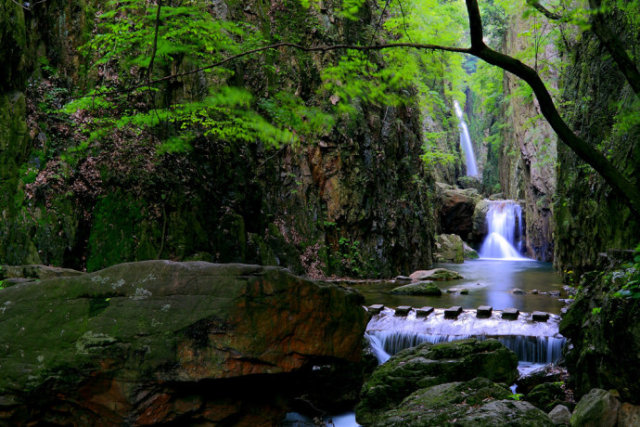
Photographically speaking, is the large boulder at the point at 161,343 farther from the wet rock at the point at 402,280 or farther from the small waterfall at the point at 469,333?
the wet rock at the point at 402,280

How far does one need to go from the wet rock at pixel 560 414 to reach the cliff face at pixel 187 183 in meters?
7.58

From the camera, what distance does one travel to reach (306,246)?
1487 centimetres

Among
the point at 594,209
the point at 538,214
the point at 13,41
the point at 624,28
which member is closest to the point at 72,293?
the point at 13,41

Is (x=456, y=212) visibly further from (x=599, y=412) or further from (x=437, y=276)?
(x=599, y=412)

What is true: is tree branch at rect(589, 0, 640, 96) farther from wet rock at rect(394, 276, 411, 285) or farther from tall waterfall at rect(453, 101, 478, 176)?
tall waterfall at rect(453, 101, 478, 176)

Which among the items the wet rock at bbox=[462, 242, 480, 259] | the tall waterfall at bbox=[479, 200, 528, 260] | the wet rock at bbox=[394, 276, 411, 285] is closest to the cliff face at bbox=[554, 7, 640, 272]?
the wet rock at bbox=[394, 276, 411, 285]

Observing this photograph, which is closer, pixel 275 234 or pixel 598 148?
pixel 598 148

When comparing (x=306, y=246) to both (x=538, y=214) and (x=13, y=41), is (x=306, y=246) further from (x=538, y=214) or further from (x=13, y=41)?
(x=538, y=214)

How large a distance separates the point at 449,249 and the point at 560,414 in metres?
22.3

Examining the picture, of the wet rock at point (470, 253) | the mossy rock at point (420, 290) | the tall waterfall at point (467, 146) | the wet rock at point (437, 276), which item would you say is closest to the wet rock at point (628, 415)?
the mossy rock at point (420, 290)

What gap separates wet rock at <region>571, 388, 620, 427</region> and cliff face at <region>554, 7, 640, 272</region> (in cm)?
214

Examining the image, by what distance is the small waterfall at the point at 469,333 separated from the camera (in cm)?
818

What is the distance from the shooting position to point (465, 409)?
386 centimetres

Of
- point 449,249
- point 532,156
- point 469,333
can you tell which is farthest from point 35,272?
point 532,156
